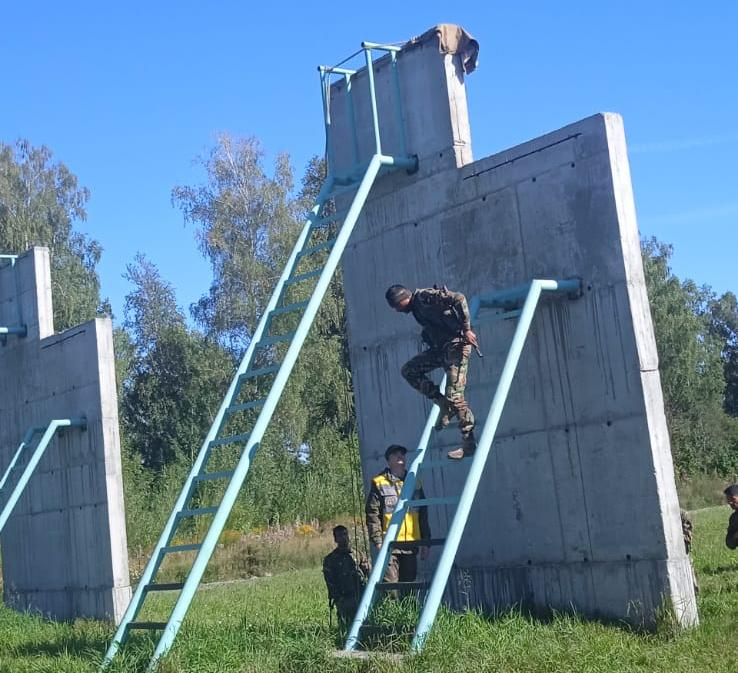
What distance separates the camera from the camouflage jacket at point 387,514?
9336mm

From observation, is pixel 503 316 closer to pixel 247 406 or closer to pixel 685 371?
pixel 247 406

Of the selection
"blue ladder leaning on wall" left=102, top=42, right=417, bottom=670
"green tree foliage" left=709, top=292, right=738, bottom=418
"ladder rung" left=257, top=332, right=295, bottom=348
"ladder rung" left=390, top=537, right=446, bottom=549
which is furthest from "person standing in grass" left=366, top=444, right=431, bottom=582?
"green tree foliage" left=709, top=292, right=738, bottom=418

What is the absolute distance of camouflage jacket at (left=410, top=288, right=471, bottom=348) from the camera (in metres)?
8.68

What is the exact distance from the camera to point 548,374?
9.32 metres

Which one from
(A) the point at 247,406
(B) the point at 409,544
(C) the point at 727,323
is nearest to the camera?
(B) the point at 409,544

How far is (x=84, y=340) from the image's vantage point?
14594mm

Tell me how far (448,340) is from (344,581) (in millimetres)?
2467

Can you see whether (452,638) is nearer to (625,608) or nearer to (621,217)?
(625,608)

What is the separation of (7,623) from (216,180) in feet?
86.7

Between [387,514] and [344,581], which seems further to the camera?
[344,581]

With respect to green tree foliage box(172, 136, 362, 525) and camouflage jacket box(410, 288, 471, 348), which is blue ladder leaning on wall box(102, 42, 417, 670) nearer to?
camouflage jacket box(410, 288, 471, 348)

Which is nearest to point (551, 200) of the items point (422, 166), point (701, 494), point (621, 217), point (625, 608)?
point (621, 217)

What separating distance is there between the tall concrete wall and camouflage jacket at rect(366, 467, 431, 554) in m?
0.71

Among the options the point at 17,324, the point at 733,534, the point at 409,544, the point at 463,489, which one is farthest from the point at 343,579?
the point at 17,324
